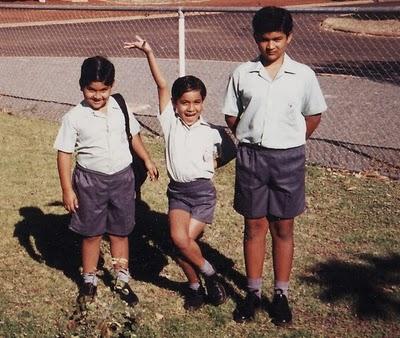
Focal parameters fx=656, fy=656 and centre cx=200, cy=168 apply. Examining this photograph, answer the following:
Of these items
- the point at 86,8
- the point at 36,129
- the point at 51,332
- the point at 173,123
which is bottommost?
the point at 51,332

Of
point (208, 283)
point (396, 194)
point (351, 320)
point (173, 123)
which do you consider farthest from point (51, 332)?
point (396, 194)

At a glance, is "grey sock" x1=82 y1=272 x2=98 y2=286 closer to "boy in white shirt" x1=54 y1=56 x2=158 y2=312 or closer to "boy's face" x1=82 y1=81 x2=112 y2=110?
"boy in white shirt" x1=54 y1=56 x2=158 y2=312

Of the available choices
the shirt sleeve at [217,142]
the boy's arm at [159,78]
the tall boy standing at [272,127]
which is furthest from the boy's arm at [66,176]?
the tall boy standing at [272,127]

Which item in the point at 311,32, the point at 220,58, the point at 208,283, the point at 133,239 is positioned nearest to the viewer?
the point at 208,283

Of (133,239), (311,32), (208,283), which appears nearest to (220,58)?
(311,32)

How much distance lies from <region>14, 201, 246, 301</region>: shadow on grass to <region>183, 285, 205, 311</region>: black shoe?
0.23m

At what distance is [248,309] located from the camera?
3771 millimetres

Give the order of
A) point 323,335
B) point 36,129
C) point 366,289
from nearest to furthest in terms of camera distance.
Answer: point 323,335 < point 366,289 < point 36,129

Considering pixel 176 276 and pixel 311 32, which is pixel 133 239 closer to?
pixel 176 276

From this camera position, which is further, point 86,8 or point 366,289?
Result: point 86,8

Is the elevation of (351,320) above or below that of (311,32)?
below

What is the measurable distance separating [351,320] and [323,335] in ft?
0.79

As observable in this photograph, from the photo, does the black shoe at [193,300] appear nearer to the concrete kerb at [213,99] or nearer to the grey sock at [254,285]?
the grey sock at [254,285]

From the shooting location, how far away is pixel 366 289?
13.7 ft
